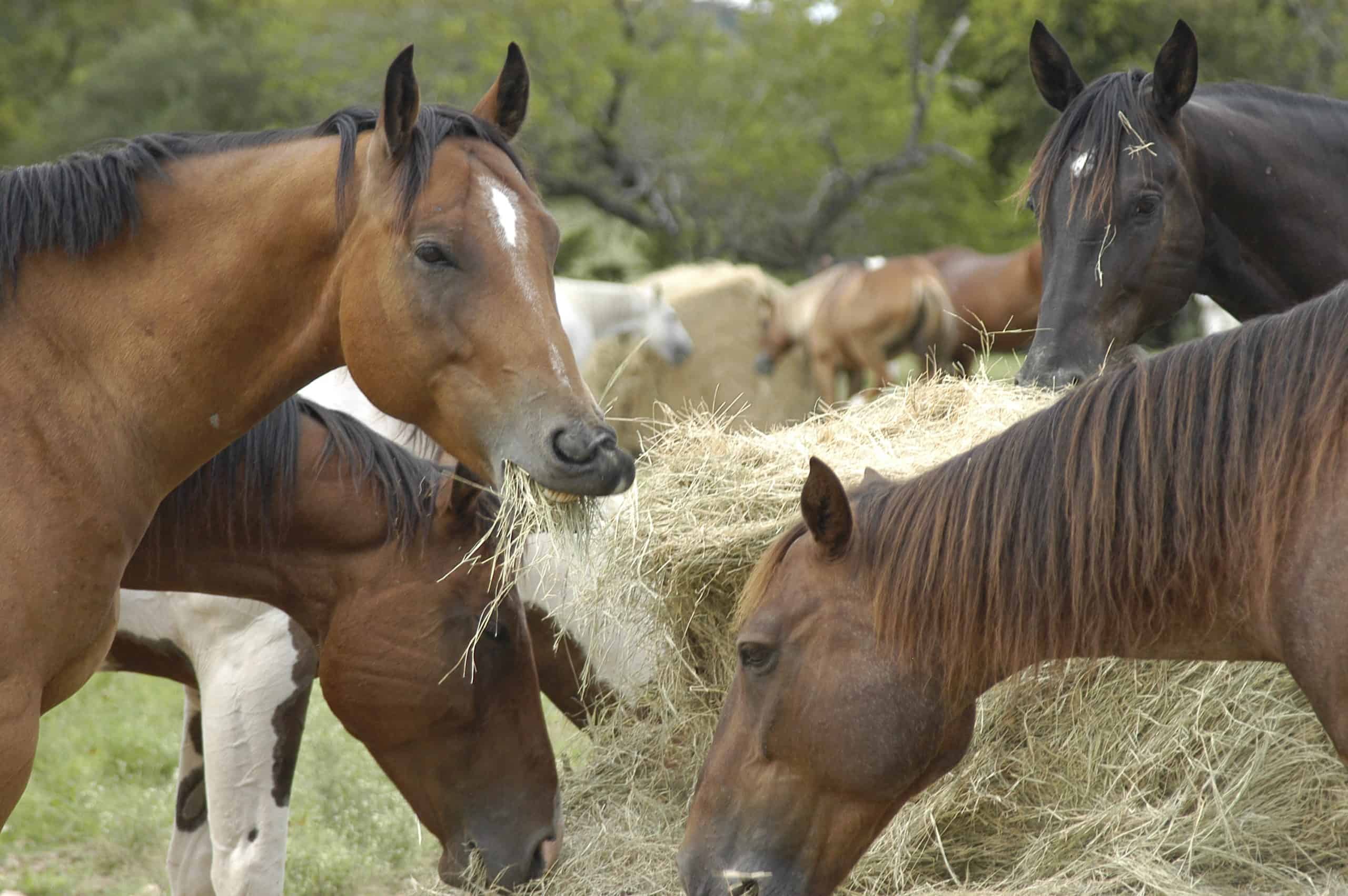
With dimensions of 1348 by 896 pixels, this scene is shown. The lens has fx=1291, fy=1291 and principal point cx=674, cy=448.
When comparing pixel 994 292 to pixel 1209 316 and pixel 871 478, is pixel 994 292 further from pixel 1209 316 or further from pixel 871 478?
pixel 871 478

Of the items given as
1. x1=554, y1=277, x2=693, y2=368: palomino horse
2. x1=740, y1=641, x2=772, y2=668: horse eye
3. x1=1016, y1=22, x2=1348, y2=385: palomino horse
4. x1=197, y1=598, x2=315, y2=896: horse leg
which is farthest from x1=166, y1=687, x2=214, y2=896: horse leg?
→ x1=554, y1=277, x2=693, y2=368: palomino horse

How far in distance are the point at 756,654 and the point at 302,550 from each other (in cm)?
143

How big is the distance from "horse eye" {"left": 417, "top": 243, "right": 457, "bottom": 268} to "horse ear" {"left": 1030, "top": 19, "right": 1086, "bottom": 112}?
86.9 inches

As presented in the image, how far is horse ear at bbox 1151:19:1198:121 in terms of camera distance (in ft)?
11.5

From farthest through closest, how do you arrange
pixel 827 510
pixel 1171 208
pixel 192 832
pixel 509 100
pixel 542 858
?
1. pixel 192 832
2. pixel 1171 208
3. pixel 542 858
4. pixel 509 100
5. pixel 827 510

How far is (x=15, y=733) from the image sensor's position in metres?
2.43

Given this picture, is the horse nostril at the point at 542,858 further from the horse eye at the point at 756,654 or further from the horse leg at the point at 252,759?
the horse eye at the point at 756,654

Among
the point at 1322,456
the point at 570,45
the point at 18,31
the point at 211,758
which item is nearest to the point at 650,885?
the point at 211,758

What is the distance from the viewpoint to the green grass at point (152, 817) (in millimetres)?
4594

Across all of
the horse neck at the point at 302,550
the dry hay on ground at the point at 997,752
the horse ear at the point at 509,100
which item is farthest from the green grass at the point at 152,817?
the horse ear at the point at 509,100

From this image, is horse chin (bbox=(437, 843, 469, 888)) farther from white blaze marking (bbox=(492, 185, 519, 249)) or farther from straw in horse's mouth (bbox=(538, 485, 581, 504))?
white blaze marking (bbox=(492, 185, 519, 249))

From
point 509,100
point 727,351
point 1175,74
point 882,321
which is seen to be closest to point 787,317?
point 727,351

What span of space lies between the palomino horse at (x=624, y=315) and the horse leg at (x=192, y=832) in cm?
683

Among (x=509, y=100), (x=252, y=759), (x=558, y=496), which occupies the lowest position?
(x=252, y=759)
